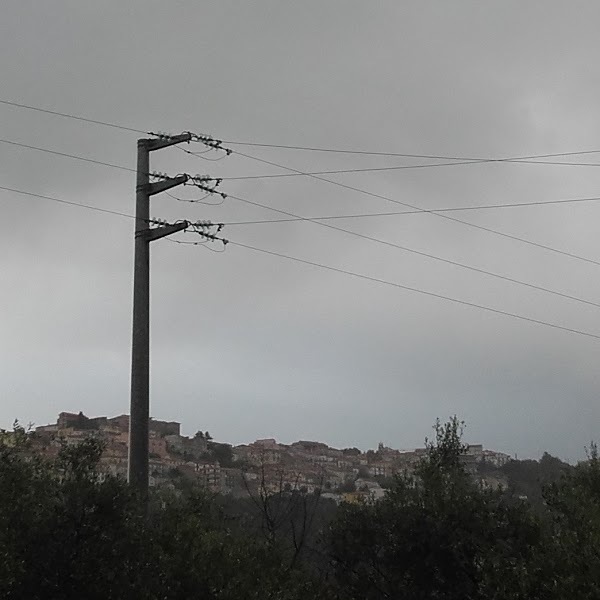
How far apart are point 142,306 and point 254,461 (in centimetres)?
3317

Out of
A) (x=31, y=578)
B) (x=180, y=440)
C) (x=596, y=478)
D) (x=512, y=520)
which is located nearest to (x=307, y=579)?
(x=512, y=520)

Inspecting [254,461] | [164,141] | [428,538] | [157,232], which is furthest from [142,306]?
[254,461]

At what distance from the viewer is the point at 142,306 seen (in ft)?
71.6

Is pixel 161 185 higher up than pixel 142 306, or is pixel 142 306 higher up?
pixel 161 185

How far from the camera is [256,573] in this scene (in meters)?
20.0

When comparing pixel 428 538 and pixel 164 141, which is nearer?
pixel 428 538

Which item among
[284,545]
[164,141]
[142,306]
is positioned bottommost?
[284,545]

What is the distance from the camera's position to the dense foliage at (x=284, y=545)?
1762 cm

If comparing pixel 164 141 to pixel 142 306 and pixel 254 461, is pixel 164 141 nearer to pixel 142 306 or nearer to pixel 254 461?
pixel 142 306

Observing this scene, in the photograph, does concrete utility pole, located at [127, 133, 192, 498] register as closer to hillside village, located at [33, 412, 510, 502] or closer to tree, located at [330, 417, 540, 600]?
tree, located at [330, 417, 540, 600]

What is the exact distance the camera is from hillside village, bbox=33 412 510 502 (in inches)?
1602

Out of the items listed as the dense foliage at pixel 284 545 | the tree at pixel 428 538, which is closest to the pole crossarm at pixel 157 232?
the dense foliage at pixel 284 545

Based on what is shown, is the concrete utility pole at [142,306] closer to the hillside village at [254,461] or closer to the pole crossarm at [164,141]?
the pole crossarm at [164,141]

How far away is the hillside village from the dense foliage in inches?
332
